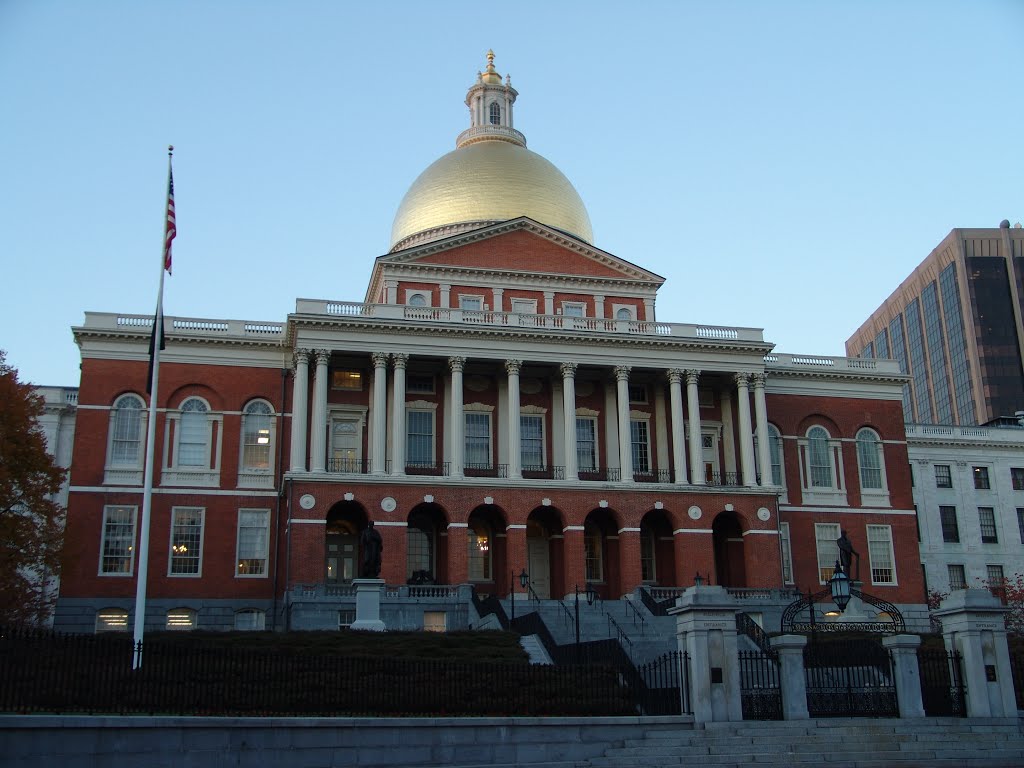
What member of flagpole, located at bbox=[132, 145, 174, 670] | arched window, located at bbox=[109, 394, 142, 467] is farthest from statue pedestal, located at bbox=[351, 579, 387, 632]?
arched window, located at bbox=[109, 394, 142, 467]

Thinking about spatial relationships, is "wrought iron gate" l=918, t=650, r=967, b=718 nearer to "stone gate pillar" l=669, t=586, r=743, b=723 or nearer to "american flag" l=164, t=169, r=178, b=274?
"stone gate pillar" l=669, t=586, r=743, b=723

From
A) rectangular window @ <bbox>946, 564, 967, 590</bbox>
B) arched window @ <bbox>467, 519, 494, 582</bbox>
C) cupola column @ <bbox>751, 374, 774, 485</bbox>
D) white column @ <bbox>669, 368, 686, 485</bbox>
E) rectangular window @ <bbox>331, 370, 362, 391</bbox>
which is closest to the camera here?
arched window @ <bbox>467, 519, 494, 582</bbox>

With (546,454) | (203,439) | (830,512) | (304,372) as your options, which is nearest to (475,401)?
(546,454)

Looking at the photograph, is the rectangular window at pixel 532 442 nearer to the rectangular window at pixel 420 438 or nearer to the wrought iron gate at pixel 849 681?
the rectangular window at pixel 420 438

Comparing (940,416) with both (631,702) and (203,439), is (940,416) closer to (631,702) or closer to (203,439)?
(203,439)

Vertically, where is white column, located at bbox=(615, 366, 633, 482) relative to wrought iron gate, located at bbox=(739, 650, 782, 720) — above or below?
above

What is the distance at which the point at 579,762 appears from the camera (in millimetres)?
22312

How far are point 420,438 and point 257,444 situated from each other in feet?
24.7

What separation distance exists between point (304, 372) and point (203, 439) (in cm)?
592

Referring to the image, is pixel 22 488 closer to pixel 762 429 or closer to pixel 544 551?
pixel 544 551

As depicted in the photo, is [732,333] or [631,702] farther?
[732,333]

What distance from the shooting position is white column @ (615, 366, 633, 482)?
177 feet

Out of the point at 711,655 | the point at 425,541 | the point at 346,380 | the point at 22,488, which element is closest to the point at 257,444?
the point at 346,380

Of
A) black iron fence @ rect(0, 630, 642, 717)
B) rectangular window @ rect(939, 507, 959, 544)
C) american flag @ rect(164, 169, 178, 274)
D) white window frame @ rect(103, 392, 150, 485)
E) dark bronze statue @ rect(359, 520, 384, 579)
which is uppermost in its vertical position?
american flag @ rect(164, 169, 178, 274)
